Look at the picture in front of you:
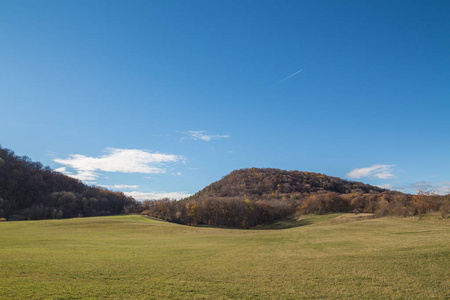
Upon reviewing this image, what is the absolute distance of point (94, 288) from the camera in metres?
7.93

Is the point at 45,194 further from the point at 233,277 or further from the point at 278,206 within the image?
the point at 233,277

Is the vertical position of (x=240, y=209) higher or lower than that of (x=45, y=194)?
lower

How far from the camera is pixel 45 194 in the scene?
340ft

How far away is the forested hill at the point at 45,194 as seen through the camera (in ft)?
298

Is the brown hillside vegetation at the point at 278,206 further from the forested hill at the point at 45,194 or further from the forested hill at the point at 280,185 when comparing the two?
the forested hill at the point at 45,194

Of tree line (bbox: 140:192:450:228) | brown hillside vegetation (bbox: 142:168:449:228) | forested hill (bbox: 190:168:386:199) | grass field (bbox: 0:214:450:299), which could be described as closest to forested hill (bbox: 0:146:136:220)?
brown hillside vegetation (bbox: 142:168:449:228)

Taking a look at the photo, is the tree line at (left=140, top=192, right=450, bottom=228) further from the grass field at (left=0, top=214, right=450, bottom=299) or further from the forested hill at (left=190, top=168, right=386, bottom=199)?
the grass field at (left=0, top=214, right=450, bottom=299)

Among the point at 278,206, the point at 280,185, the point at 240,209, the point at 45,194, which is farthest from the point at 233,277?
the point at 280,185

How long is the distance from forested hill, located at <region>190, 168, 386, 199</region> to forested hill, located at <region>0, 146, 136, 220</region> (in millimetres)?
45302

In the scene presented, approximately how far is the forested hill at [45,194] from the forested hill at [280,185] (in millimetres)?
45302

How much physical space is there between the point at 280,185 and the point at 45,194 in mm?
105905

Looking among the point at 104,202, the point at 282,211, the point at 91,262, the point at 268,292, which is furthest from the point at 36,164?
the point at 268,292

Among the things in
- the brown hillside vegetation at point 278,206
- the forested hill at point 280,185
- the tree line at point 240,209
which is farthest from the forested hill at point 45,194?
the forested hill at point 280,185

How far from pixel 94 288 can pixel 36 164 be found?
138 metres
